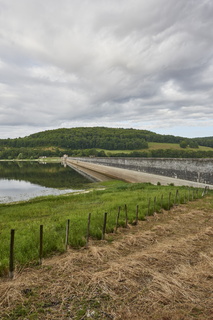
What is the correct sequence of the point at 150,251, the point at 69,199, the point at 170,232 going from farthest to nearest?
1. the point at 69,199
2. the point at 170,232
3. the point at 150,251

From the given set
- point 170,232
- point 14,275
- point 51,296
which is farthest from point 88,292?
point 170,232

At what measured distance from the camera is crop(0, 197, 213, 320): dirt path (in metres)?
4.25

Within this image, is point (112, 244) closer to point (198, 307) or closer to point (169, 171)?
point (198, 307)

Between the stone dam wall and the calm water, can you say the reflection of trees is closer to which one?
the calm water

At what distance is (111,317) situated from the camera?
13.5 feet

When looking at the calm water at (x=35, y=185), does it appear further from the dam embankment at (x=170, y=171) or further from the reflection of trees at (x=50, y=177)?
the dam embankment at (x=170, y=171)

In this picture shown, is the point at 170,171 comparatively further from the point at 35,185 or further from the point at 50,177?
the point at 50,177

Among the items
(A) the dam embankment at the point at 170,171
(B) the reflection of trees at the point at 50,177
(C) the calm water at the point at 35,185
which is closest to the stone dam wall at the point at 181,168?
(A) the dam embankment at the point at 170,171

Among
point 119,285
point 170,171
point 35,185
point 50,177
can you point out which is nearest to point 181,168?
point 170,171

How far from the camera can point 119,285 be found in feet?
17.2

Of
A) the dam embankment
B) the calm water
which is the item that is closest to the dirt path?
the dam embankment

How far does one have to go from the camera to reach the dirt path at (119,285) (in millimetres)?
4250

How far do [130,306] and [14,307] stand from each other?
2.53m

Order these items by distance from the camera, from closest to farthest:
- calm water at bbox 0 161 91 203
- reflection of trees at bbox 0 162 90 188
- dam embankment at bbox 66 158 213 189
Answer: dam embankment at bbox 66 158 213 189
calm water at bbox 0 161 91 203
reflection of trees at bbox 0 162 90 188
